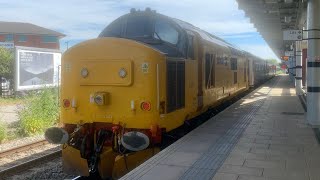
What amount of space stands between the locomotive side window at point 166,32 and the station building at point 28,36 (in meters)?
57.4

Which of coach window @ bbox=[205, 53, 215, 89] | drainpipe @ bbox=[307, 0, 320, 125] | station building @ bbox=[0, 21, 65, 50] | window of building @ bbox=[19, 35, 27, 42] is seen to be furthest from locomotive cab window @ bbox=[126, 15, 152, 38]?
window of building @ bbox=[19, 35, 27, 42]

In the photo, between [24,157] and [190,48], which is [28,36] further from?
[190,48]

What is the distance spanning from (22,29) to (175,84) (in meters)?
63.0

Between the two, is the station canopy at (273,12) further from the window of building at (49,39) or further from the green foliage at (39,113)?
the window of building at (49,39)

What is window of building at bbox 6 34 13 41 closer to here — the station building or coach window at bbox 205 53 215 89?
the station building

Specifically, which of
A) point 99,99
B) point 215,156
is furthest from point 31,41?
point 215,156

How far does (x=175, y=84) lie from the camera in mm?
8023

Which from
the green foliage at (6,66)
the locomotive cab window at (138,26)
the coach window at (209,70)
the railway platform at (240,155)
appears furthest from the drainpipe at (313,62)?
the green foliage at (6,66)

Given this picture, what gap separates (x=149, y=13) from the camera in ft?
28.2

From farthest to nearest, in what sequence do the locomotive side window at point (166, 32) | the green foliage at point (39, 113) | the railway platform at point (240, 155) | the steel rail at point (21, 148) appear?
1. the green foliage at point (39, 113)
2. the steel rail at point (21, 148)
3. the locomotive side window at point (166, 32)
4. the railway platform at point (240, 155)

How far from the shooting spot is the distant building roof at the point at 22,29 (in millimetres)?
63812

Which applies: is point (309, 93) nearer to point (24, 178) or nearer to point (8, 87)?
point (24, 178)

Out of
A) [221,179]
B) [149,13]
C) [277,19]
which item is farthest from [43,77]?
[221,179]

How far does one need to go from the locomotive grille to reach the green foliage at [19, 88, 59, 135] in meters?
7.00
